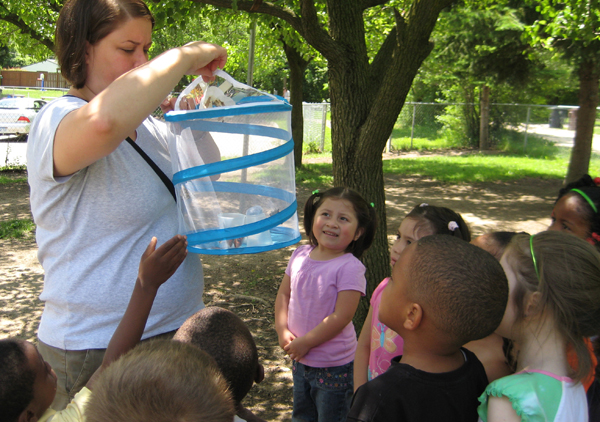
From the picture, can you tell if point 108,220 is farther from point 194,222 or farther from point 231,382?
point 231,382

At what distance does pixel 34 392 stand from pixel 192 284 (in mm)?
Answer: 553

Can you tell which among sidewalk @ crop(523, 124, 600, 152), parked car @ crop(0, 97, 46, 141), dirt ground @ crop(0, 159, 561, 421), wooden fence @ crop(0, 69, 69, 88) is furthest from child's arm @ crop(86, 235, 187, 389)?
wooden fence @ crop(0, 69, 69, 88)

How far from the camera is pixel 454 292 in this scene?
4.86 feet

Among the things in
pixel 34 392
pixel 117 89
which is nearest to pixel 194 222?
pixel 117 89

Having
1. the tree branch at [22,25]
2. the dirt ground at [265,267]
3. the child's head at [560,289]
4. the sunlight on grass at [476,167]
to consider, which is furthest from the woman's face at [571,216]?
the tree branch at [22,25]

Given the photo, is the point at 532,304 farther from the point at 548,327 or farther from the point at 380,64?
the point at 380,64

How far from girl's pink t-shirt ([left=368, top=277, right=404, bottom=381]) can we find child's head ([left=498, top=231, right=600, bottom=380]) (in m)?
0.60

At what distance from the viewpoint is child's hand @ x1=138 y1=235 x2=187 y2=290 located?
1.43 meters

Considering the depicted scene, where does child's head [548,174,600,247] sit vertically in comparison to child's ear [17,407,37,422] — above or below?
above

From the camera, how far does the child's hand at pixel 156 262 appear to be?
4.70 ft

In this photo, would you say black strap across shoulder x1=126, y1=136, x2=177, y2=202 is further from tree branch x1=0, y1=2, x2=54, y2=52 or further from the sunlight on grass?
the sunlight on grass

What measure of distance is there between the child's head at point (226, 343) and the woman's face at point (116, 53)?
82 centimetres

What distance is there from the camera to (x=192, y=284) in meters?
1.71

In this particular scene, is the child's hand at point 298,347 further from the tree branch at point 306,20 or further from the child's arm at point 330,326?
the tree branch at point 306,20
